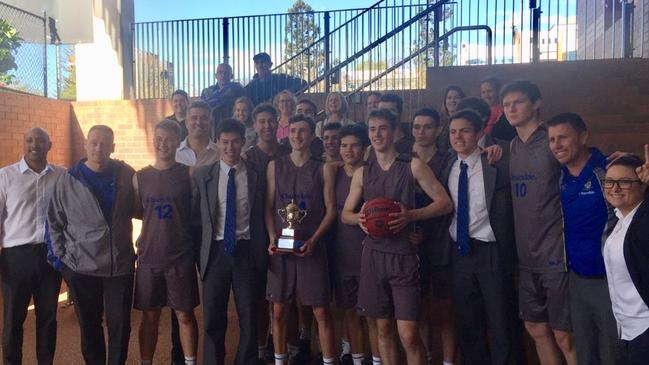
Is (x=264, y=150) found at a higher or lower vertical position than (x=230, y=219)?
higher

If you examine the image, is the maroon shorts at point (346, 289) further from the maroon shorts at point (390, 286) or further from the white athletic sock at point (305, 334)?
the white athletic sock at point (305, 334)

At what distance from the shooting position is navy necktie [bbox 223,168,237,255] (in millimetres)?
4441

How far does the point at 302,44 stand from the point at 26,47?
557cm

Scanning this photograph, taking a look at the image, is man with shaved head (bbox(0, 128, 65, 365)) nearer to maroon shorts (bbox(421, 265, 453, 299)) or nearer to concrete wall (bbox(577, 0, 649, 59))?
maroon shorts (bbox(421, 265, 453, 299))

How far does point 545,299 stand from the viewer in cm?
388

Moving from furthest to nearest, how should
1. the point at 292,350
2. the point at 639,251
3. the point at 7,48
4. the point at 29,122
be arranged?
the point at 7,48
the point at 29,122
the point at 292,350
the point at 639,251

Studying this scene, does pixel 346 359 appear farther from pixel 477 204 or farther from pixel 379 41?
pixel 379 41

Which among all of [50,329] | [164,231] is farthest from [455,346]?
[50,329]

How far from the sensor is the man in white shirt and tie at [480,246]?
407cm

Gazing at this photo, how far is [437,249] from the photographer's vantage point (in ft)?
14.5

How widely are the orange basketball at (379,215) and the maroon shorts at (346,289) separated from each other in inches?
28.6

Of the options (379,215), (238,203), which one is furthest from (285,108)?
(379,215)

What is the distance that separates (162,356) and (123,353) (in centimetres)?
86

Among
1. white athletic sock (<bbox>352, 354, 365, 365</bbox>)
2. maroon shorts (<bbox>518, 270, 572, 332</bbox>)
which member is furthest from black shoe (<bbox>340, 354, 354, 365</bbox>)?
maroon shorts (<bbox>518, 270, 572, 332</bbox>)
